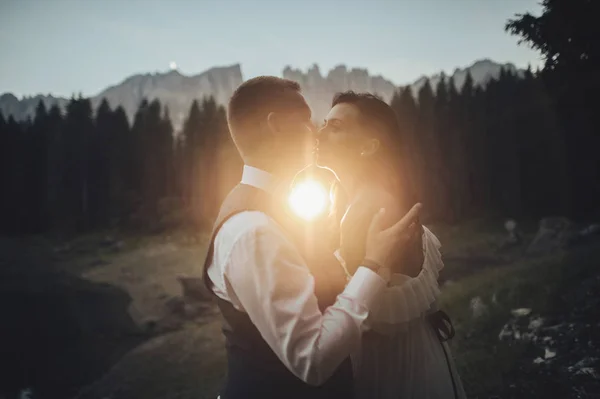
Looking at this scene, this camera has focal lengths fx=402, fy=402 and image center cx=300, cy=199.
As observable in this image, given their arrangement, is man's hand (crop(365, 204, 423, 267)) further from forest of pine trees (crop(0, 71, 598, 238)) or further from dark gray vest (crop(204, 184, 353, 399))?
forest of pine trees (crop(0, 71, 598, 238))

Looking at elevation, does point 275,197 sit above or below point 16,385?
above

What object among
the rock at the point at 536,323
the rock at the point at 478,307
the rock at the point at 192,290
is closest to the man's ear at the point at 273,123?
the rock at the point at 536,323

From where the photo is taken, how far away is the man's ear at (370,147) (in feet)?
5.23

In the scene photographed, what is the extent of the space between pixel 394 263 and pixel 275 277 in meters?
0.60

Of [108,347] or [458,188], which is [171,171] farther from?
[458,188]

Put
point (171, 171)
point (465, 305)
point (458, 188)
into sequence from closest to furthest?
1. point (465, 305)
2. point (171, 171)
3. point (458, 188)

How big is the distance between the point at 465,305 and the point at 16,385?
5.55 metres

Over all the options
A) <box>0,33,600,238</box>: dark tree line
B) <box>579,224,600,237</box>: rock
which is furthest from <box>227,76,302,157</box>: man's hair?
<box>579,224,600,237</box>: rock

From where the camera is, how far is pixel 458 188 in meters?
9.42

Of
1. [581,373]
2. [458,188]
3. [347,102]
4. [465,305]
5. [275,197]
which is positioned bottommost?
[465,305]

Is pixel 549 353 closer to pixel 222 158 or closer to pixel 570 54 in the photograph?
pixel 570 54

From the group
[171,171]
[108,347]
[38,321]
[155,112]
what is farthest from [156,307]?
[155,112]

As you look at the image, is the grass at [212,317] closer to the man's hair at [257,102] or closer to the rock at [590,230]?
the rock at [590,230]

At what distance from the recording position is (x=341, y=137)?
1.59m
